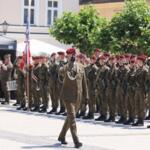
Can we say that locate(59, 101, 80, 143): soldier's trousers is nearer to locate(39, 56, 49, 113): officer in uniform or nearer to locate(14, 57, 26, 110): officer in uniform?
locate(39, 56, 49, 113): officer in uniform

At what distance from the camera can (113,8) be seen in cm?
5412

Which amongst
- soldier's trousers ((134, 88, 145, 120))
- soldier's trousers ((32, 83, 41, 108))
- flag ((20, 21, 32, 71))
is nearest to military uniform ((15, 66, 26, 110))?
flag ((20, 21, 32, 71))

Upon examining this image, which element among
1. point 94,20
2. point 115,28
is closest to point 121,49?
point 115,28

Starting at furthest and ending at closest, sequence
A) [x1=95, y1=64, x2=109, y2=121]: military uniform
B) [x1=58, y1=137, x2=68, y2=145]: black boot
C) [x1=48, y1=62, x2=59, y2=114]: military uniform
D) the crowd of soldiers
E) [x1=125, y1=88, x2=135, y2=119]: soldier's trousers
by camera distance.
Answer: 1. [x1=48, y1=62, x2=59, y2=114]: military uniform
2. [x1=95, y1=64, x2=109, y2=121]: military uniform
3. [x1=125, y1=88, x2=135, y2=119]: soldier's trousers
4. the crowd of soldiers
5. [x1=58, y1=137, x2=68, y2=145]: black boot

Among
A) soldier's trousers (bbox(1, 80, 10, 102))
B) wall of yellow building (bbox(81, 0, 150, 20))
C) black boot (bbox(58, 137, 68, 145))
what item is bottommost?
black boot (bbox(58, 137, 68, 145))

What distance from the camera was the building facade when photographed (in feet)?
152

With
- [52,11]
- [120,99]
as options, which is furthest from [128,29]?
[52,11]

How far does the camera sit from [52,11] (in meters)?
48.7

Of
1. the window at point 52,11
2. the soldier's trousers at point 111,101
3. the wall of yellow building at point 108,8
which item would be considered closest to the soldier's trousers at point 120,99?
the soldier's trousers at point 111,101

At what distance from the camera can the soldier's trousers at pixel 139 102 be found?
66.8 feet

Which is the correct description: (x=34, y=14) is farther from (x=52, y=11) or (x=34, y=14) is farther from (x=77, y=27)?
(x=77, y=27)

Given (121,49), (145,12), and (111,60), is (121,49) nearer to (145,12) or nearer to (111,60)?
(145,12)

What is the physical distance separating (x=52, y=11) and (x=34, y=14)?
4.69ft

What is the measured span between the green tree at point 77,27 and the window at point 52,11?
6771mm
